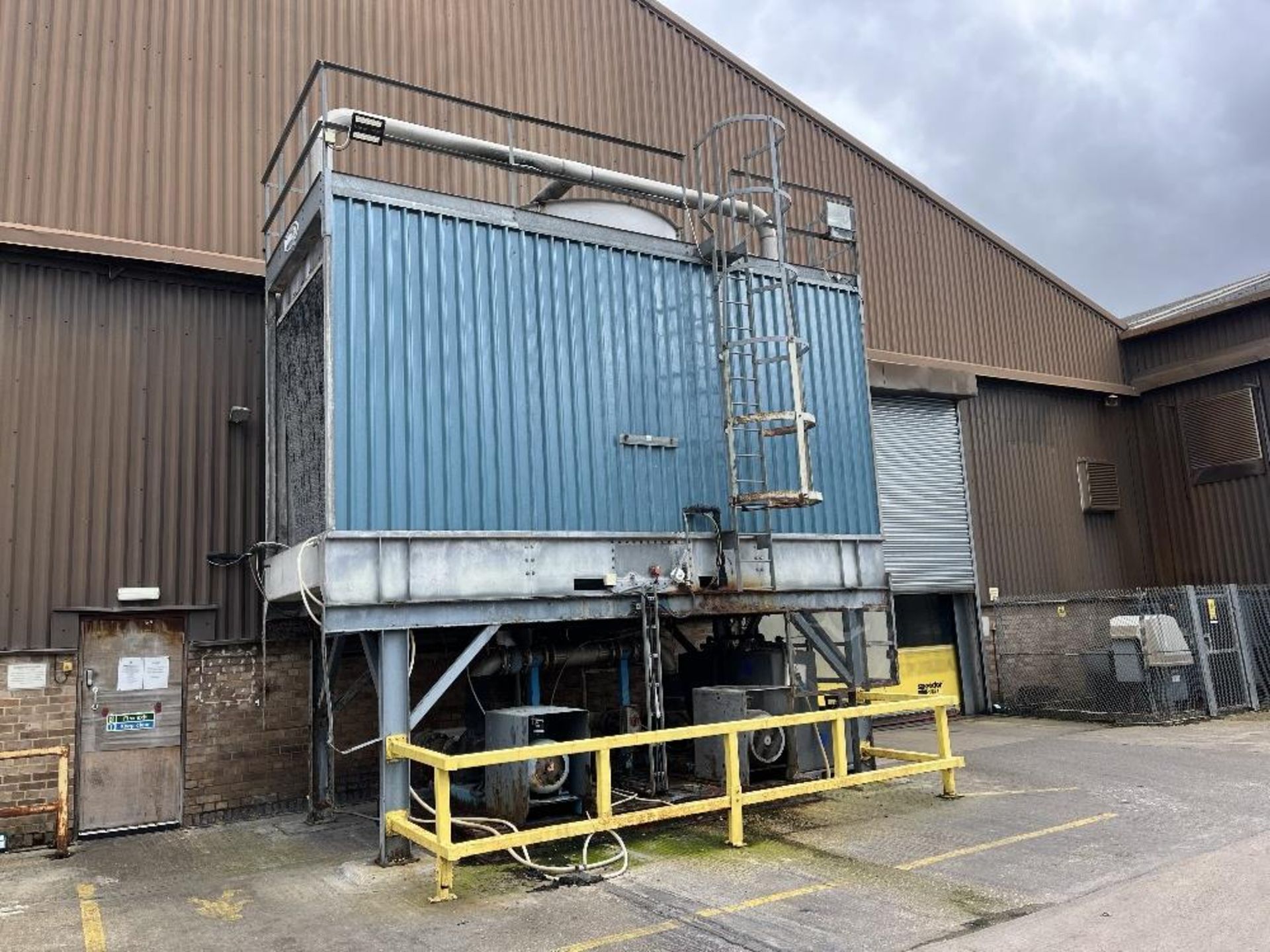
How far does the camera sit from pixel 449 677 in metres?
8.39

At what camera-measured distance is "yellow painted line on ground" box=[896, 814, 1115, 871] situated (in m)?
7.55

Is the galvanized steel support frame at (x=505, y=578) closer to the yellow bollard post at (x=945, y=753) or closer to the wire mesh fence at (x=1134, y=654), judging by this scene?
the yellow bollard post at (x=945, y=753)

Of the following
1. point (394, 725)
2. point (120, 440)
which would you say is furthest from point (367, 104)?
point (394, 725)

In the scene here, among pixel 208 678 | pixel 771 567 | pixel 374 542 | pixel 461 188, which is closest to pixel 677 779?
pixel 771 567

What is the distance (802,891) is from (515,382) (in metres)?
5.43

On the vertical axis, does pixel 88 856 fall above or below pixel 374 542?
below

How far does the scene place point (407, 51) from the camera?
13430mm

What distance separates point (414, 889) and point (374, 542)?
9.69 feet

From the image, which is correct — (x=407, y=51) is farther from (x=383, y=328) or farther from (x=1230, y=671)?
(x=1230, y=671)

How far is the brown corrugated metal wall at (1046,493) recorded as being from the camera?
18625 mm

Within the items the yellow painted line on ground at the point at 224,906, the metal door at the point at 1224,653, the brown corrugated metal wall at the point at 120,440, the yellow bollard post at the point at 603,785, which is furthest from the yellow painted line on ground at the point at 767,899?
the metal door at the point at 1224,653

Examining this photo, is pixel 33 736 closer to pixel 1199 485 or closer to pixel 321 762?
pixel 321 762

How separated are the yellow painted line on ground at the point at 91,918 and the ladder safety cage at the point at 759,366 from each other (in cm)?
679

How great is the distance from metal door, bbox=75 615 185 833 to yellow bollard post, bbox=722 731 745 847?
6453 millimetres
